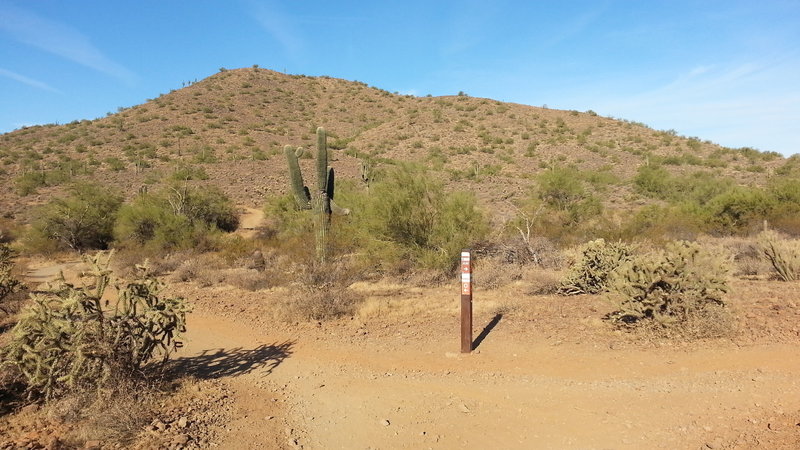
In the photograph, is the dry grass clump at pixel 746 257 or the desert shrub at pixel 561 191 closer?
the dry grass clump at pixel 746 257

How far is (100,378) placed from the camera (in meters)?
5.21

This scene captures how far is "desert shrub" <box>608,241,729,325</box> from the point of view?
7250mm

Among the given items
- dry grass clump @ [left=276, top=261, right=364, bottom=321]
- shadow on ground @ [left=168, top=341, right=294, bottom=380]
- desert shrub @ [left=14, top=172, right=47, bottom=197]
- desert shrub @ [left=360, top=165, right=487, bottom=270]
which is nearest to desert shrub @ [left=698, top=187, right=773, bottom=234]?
desert shrub @ [left=360, top=165, right=487, bottom=270]

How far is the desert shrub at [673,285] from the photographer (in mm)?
7250

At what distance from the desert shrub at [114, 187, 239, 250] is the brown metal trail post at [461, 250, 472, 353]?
15373 millimetres

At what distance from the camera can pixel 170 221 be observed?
2045 centimetres

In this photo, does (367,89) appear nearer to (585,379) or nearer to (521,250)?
(521,250)

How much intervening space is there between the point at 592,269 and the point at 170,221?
17567mm

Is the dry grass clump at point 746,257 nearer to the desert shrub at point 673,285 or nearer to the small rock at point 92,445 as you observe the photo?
the desert shrub at point 673,285

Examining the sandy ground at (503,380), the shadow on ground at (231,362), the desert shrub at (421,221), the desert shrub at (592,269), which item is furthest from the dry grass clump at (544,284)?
the shadow on ground at (231,362)

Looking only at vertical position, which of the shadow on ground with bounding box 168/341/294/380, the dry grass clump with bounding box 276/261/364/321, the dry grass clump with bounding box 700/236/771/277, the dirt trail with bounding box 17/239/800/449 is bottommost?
the shadow on ground with bounding box 168/341/294/380

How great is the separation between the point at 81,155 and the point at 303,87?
32.1 meters

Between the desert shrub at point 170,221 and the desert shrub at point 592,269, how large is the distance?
1500cm

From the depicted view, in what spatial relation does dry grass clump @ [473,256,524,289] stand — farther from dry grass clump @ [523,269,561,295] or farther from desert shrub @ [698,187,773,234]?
desert shrub @ [698,187,773,234]
